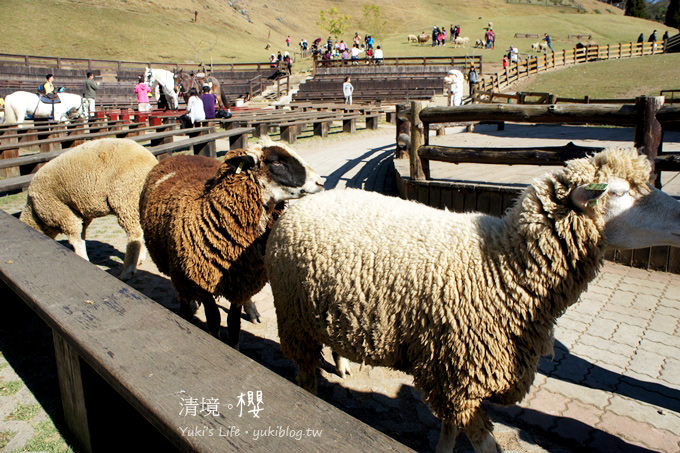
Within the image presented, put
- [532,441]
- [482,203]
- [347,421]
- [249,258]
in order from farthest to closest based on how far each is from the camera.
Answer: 1. [482,203]
2. [249,258]
3. [532,441]
4. [347,421]

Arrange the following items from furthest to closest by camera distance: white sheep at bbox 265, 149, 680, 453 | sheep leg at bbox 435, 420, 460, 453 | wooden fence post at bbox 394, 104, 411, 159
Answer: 1. wooden fence post at bbox 394, 104, 411, 159
2. sheep leg at bbox 435, 420, 460, 453
3. white sheep at bbox 265, 149, 680, 453

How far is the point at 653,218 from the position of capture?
7.76ft

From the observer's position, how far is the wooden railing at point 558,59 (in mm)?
34062

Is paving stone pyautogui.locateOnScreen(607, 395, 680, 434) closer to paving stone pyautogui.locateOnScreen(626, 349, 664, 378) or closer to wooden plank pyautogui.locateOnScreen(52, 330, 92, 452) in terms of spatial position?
paving stone pyautogui.locateOnScreen(626, 349, 664, 378)

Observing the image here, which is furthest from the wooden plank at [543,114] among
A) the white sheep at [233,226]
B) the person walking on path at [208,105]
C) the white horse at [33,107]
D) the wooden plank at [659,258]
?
the white horse at [33,107]

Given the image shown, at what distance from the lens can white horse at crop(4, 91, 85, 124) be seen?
49.0ft

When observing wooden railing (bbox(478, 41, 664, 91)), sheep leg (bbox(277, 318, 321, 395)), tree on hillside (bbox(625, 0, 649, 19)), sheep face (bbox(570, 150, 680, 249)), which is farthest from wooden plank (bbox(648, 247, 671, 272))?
tree on hillside (bbox(625, 0, 649, 19))

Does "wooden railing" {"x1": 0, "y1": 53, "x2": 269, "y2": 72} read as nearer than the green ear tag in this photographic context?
No

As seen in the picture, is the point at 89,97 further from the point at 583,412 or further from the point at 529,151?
the point at 583,412

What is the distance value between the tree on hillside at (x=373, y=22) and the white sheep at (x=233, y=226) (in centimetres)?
8624

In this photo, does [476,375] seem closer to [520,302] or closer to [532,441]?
[520,302]

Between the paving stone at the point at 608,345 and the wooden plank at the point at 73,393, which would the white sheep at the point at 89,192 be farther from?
the paving stone at the point at 608,345

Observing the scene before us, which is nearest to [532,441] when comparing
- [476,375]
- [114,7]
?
[476,375]

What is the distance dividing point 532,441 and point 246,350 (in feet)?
7.37
